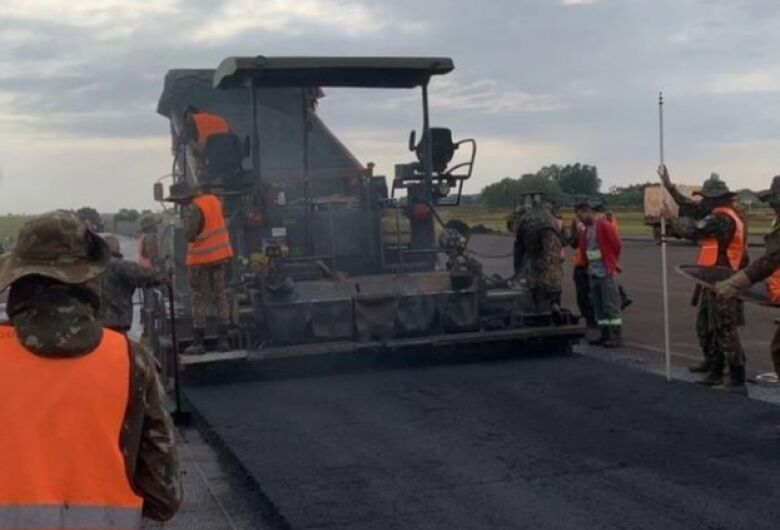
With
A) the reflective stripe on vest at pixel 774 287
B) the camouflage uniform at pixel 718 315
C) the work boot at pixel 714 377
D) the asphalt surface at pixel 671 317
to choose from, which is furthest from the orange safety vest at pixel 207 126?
the reflective stripe on vest at pixel 774 287

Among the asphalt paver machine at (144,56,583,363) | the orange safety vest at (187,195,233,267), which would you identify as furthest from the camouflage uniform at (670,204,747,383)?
the orange safety vest at (187,195,233,267)

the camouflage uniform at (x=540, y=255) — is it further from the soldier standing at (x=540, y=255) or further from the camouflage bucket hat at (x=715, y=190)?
the camouflage bucket hat at (x=715, y=190)

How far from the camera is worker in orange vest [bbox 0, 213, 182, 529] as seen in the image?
92.6 inches

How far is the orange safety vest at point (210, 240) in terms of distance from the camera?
30.7ft

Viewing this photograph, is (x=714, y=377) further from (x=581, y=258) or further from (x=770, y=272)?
(x=581, y=258)

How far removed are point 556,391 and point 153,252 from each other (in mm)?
5079

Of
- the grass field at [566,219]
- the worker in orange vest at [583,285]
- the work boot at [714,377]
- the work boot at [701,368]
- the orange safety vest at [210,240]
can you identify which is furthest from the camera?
the grass field at [566,219]

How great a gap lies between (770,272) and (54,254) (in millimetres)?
5610

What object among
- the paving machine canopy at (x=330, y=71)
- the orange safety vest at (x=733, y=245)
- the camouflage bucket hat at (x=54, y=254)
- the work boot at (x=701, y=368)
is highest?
the paving machine canopy at (x=330, y=71)

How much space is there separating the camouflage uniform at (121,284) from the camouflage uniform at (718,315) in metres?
4.28

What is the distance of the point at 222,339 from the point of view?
9.27 m

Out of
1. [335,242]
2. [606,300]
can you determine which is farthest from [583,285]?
[335,242]

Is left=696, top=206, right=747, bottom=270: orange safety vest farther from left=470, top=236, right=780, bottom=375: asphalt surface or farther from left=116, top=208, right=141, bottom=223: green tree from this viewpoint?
left=116, top=208, right=141, bottom=223: green tree

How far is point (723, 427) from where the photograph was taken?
693 centimetres
